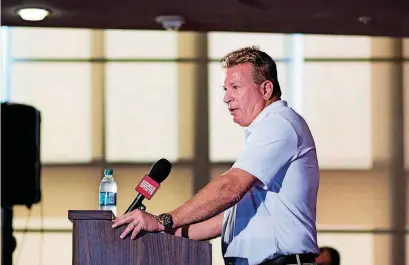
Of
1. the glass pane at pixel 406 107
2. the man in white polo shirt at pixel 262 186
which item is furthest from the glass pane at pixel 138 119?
the man in white polo shirt at pixel 262 186

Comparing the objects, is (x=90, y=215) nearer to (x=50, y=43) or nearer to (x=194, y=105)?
(x=194, y=105)

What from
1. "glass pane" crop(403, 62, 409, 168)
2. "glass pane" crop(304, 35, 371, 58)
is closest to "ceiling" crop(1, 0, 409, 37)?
"glass pane" crop(304, 35, 371, 58)

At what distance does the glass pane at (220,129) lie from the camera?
7.26 metres

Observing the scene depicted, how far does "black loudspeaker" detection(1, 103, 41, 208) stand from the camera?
A: 5.96 metres

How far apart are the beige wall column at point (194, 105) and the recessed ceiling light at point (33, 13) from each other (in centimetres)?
143

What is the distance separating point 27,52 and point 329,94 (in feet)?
8.33

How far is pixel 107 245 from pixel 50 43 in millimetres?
5207

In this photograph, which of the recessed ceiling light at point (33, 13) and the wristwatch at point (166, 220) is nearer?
the wristwatch at point (166, 220)

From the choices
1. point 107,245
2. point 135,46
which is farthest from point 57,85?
point 107,245

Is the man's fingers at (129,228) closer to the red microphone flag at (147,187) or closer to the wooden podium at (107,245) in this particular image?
the wooden podium at (107,245)

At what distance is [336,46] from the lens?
292 inches

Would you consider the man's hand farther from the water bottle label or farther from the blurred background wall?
the blurred background wall

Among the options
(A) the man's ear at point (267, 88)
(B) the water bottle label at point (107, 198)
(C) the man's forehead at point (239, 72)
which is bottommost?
(B) the water bottle label at point (107, 198)

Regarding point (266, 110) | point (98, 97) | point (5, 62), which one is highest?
point (5, 62)
